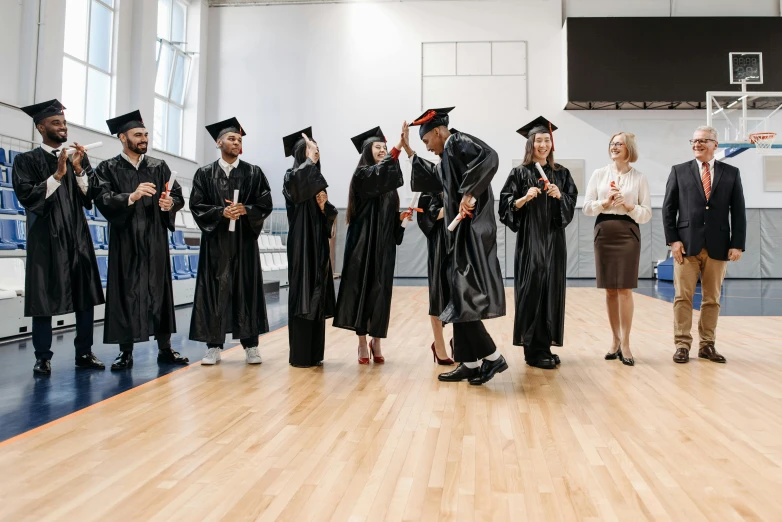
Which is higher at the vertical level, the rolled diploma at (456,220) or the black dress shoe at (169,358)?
the rolled diploma at (456,220)

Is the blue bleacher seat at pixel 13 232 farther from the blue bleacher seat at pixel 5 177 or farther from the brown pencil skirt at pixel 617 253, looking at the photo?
the brown pencil skirt at pixel 617 253

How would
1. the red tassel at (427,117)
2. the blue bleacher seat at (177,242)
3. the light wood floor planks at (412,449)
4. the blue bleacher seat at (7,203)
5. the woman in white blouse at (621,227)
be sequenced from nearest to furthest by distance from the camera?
the light wood floor planks at (412,449), the red tassel at (427,117), the woman in white blouse at (621,227), the blue bleacher seat at (7,203), the blue bleacher seat at (177,242)

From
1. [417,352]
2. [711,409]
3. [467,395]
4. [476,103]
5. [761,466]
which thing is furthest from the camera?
[476,103]

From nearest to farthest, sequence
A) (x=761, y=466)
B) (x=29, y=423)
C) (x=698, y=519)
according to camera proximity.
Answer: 1. (x=698, y=519)
2. (x=761, y=466)
3. (x=29, y=423)

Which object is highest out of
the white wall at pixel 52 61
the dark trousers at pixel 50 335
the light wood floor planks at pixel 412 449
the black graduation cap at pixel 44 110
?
the white wall at pixel 52 61

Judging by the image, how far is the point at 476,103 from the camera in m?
15.1

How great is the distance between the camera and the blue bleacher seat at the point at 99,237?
292 inches

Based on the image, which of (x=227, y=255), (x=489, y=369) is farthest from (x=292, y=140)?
(x=489, y=369)

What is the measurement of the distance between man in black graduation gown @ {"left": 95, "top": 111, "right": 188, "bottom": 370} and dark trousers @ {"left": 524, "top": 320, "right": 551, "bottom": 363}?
237cm

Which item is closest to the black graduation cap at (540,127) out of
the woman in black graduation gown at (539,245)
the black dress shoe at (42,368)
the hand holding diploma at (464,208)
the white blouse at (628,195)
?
the woman in black graduation gown at (539,245)

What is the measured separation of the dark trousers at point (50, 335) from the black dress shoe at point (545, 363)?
2.99 m

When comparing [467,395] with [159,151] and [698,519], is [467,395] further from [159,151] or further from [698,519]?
[159,151]

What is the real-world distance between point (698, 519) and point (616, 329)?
105 inches

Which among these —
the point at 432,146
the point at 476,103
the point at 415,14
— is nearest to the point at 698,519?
the point at 432,146
